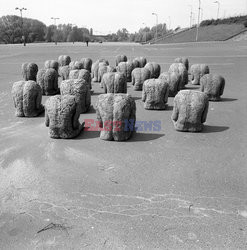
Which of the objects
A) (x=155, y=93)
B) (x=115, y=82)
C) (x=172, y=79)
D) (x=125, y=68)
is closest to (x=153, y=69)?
(x=125, y=68)

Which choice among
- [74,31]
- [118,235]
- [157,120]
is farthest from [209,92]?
[74,31]

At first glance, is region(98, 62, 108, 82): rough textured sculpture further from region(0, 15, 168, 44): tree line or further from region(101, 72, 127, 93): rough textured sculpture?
region(0, 15, 168, 44): tree line

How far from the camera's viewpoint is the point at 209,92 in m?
10.9

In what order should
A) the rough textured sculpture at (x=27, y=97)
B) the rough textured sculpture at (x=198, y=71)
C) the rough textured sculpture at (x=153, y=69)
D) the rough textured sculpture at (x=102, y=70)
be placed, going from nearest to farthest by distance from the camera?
1. the rough textured sculpture at (x=27, y=97)
2. the rough textured sculpture at (x=198, y=71)
3. the rough textured sculpture at (x=153, y=69)
4. the rough textured sculpture at (x=102, y=70)

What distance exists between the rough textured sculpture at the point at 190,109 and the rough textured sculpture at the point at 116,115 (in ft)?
4.43

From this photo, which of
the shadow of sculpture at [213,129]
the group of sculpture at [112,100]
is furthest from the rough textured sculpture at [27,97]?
the shadow of sculpture at [213,129]

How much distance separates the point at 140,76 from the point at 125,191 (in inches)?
336

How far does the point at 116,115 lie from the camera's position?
7.05 metres

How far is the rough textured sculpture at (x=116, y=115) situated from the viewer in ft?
23.2

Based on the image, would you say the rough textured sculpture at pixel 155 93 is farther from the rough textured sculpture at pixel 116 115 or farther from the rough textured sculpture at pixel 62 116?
the rough textured sculpture at pixel 62 116

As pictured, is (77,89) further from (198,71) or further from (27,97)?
(198,71)

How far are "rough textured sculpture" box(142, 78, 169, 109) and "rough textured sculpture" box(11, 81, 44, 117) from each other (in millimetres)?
3507

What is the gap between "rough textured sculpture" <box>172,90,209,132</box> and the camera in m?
7.46

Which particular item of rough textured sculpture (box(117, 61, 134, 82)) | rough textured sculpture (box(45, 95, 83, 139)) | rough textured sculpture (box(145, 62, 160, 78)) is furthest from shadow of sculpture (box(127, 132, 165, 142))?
rough textured sculpture (box(117, 61, 134, 82))
